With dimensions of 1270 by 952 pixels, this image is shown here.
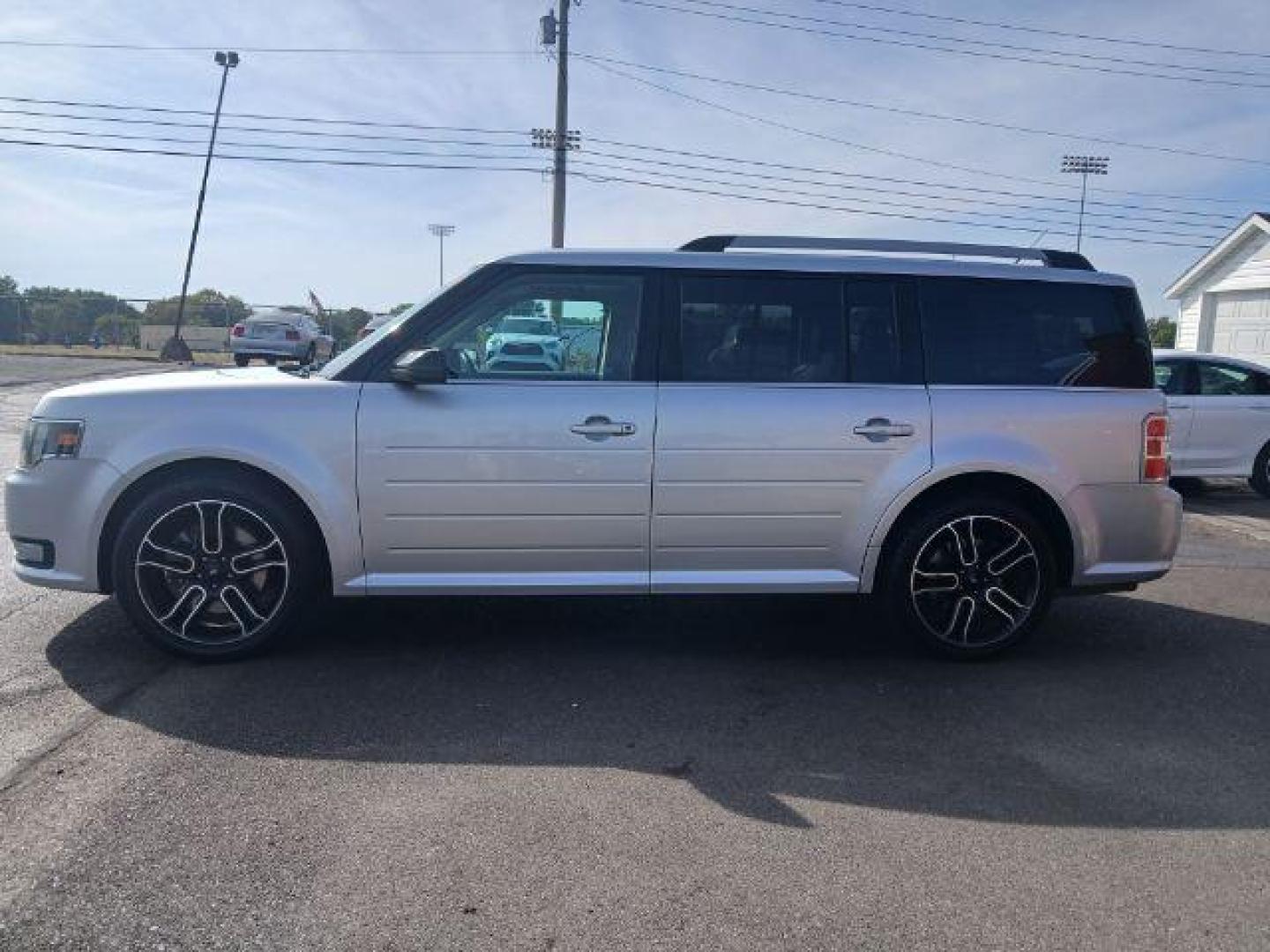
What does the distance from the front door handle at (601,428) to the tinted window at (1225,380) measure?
27.3 feet

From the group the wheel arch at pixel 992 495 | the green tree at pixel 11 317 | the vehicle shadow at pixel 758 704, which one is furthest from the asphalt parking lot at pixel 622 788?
the green tree at pixel 11 317

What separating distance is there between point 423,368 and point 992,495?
2.79m

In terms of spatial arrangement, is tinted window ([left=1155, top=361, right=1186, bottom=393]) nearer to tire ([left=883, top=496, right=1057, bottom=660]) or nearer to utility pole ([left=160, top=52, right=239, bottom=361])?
tire ([left=883, top=496, right=1057, bottom=660])

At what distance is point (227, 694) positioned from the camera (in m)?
4.19

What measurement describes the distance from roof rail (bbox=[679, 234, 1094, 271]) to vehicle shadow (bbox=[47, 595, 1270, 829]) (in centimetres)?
202

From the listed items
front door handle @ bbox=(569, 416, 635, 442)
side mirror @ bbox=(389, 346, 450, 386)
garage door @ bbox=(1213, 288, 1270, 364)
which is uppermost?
garage door @ bbox=(1213, 288, 1270, 364)

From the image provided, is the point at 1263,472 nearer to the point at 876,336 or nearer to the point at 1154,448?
the point at 1154,448

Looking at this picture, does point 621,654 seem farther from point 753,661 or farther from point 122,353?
point 122,353

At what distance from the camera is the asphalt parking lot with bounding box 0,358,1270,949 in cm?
271

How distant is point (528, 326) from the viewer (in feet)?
15.9

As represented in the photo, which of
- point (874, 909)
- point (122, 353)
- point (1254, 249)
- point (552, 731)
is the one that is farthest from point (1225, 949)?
point (122, 353)

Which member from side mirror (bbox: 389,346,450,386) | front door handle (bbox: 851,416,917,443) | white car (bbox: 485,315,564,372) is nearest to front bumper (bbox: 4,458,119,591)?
side mirror (bbox: 389,346,450,386)

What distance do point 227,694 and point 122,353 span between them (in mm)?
34943

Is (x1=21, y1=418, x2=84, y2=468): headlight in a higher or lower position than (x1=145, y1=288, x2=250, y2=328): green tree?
lower
